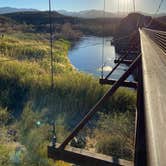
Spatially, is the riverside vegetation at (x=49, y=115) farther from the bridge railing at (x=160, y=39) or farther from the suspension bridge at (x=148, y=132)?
the suspension bridge at (x=148, y=132)

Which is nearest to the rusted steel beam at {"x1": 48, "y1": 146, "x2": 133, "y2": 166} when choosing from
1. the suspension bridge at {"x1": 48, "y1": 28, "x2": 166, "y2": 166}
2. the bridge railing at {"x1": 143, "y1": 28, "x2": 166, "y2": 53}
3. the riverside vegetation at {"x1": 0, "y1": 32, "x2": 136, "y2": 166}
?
the suspension bridge at {"x1": 48, "y1": 28, "x2": 166, "y2": 166}

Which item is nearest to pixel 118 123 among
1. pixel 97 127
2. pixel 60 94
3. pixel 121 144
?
pixel 121 144

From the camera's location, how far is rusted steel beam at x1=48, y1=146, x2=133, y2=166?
2.07 metres

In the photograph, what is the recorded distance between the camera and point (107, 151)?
691 cm

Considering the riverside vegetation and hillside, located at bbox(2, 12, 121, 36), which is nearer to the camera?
the riverside vegetation

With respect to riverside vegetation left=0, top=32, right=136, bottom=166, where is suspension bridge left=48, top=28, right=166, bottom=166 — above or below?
above

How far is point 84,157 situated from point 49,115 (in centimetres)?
755

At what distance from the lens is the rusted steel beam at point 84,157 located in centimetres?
207

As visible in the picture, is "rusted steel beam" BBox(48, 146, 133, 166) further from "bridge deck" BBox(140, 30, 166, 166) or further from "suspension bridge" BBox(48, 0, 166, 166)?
"bridge deck" BBox(140, 30, 166, 166)

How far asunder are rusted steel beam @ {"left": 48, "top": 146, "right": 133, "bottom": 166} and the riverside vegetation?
10.4ft

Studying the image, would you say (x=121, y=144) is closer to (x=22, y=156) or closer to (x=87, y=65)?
(x=22, y=156)

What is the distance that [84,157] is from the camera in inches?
88.4

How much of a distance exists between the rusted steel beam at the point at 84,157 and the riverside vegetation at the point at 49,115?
10.4 ft

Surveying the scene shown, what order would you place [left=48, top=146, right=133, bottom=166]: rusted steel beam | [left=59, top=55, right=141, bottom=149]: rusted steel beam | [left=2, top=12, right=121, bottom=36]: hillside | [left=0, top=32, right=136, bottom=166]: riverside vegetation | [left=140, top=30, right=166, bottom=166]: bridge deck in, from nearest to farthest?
1. [left=140, top=30, right=166, bottom=166]: bridge deck
2. [left=48, top=146, right=133, bottom=166]: rusted steel beam
3. [left=59, top=55, right=141, bottom=149]: rusted steel beam
4. [left=0, top=32, right=136, bottom=166]: riverside vegetation
5. [left=2, top=12, right=121, bottom=36]: hillside
